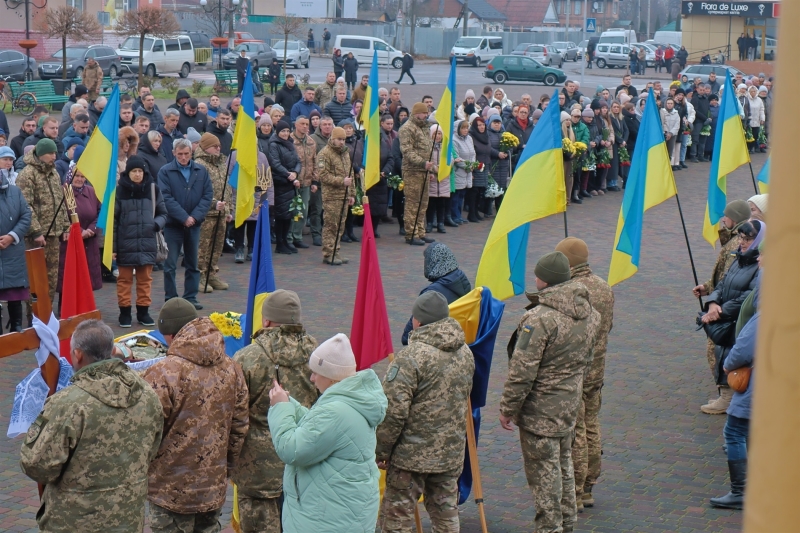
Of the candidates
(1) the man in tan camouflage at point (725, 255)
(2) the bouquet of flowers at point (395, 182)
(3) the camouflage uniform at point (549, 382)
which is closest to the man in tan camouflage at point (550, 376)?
(3) the camouflage uniform at point (549, 382)

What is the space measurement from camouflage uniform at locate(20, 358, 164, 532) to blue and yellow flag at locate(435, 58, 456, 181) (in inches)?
413

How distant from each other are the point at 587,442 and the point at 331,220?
307 inches

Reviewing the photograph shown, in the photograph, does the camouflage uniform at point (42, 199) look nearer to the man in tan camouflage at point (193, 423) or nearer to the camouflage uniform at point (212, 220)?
the camouflage uniform at point (212, 220)

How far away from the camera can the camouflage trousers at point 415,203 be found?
1572 centimetres

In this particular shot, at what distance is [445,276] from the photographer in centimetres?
692

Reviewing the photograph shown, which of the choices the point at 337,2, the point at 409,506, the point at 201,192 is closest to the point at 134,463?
the point at 409,506

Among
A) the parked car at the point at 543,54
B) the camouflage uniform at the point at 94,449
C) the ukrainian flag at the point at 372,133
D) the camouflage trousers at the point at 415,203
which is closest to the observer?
the camouflage uniform at the point at 94,449

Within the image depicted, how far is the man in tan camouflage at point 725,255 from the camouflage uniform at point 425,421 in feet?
10.6

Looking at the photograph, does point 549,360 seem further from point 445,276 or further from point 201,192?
point 201,192

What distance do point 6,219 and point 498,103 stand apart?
14854 mm

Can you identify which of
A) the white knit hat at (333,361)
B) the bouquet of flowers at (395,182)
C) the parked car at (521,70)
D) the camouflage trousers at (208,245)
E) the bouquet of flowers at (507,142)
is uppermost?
the parked car at (521,70)

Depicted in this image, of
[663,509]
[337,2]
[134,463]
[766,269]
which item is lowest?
[663,509]

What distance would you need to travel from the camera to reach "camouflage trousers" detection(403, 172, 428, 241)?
1572cm

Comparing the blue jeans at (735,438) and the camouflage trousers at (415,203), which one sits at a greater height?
the camouflage trousers at (415,203)
